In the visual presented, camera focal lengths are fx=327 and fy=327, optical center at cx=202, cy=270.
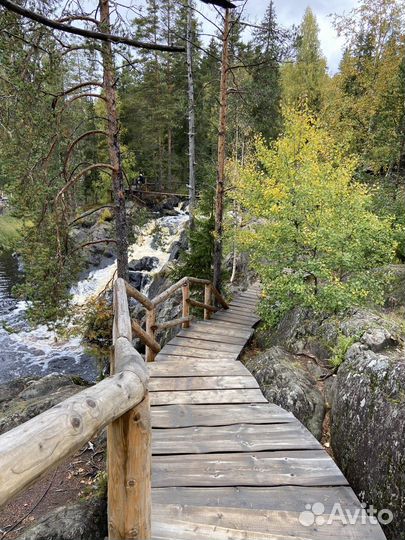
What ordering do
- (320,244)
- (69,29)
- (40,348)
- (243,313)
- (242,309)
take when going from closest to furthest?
(69,29) → (320,244) → (243,313) → (242,309) → (40,348)

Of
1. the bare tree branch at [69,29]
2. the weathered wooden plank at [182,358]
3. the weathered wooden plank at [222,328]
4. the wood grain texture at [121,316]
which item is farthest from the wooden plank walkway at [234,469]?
the bare tree branch at [69,29]

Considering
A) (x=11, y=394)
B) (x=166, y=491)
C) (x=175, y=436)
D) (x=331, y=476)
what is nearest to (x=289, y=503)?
(x=331, y=476)

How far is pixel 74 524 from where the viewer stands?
9.18 ft

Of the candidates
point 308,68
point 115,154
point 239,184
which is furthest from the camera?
point 308,68

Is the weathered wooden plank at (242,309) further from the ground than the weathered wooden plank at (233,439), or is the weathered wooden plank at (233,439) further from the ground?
the weathered wooden plank at (233,439)

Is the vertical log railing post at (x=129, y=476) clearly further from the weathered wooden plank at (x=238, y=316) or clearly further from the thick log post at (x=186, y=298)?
the weathered wooden plank at (x=238, y=316)

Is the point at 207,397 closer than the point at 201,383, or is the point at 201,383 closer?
the point at 207,397

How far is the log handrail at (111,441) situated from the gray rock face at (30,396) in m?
4.32

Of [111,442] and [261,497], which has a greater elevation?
[111,442]

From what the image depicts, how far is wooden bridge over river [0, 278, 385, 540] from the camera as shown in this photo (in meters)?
1.08

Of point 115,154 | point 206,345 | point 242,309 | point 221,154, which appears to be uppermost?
point 221,154

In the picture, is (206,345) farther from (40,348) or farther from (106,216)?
(106,216)

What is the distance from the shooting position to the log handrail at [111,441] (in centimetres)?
87

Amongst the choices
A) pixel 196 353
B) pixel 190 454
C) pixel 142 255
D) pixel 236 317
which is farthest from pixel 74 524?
pixel 142 255
